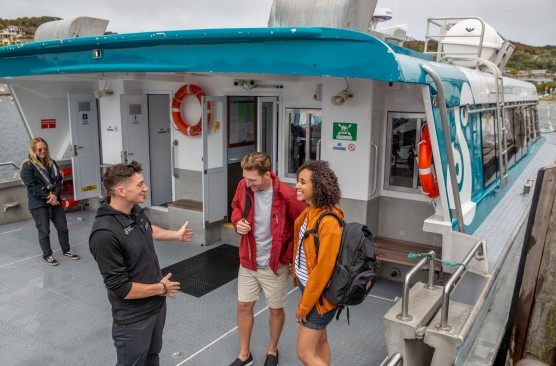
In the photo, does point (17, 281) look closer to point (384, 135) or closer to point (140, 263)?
point (140, 263)

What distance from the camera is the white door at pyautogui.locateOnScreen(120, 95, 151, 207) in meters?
6.90

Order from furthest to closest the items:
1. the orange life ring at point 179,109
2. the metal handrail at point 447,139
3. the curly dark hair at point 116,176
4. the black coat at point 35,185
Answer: the orange life ring at point 179,109, the black coat at point 35,185, the metal handrail at point 447,139, the curly dark hair at point 116,176

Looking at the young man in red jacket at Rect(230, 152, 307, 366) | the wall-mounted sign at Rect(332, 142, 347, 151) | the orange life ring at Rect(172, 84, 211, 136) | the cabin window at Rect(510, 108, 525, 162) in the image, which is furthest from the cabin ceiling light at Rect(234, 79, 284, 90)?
the cabin window at Rect(510, 108, 525, 162)

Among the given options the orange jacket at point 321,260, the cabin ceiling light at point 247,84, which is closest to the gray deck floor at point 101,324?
the orange jacket at point 321,260

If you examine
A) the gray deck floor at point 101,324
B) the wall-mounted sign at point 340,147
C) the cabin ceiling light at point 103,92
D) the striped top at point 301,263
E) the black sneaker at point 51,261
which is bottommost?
the gray deck floor at point 101,324

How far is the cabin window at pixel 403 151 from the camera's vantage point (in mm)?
5070

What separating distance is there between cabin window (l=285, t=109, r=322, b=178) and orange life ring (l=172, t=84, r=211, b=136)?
1.19 meters

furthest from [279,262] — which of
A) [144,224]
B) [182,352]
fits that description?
[182,352]

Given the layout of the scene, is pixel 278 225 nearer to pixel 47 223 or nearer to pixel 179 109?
pixel 47 223

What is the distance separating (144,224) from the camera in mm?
2730

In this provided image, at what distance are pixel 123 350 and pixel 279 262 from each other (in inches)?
45.2

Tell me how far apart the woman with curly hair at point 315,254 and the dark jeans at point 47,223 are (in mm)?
3849

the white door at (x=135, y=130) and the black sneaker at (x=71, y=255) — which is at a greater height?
the white door at (x=135, y=130)

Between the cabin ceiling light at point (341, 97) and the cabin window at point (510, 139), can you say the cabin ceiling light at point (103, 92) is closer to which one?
the cabin ceiling light at point (341, 97)
